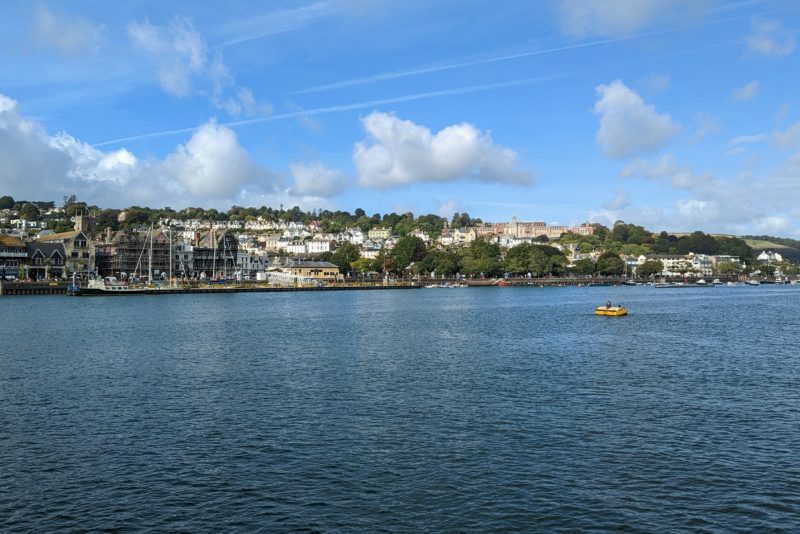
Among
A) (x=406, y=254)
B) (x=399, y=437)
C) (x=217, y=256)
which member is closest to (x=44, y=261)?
(x=217, y=256)

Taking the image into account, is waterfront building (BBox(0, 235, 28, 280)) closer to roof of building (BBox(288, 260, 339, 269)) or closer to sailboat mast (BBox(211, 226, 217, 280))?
sailboat mast (BBox(211, 226, 217, 280))

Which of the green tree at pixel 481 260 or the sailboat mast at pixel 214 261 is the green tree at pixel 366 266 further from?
the sailboat mast at pixel 214 261

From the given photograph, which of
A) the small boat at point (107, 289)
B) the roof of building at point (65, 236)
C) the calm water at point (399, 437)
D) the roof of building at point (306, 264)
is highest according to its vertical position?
the roof of building at point (65, 236)

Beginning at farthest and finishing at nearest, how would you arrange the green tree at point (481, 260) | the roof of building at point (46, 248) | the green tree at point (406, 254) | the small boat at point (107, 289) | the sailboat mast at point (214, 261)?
the green tree at point (481, 260), the green tree at point (406, 254), the sailboat mast at point (214, 261), the roof of building at point (46, 248), the small boat at point (107, 289)

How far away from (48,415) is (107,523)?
409 inches

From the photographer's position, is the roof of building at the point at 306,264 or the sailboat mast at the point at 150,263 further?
the roof of building at the point at 306,264

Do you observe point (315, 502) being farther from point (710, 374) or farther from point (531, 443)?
point (710, 374)

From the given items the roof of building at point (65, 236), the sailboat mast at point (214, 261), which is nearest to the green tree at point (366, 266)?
the sailboat mast at point (214, 261)

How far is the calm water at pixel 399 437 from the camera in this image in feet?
48.4

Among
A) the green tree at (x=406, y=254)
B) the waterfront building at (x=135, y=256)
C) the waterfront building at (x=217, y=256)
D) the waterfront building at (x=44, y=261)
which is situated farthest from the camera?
the green tree at (x=406, y=254)

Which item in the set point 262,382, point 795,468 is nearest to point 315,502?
point 795,468

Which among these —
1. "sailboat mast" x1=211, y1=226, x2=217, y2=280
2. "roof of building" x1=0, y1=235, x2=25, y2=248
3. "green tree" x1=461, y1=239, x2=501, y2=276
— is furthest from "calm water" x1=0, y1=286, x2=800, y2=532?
"green tree" x1=461, y1=239, x2=501, y2=276

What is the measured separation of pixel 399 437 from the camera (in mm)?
20281

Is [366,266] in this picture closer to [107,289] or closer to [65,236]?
[65,236]
